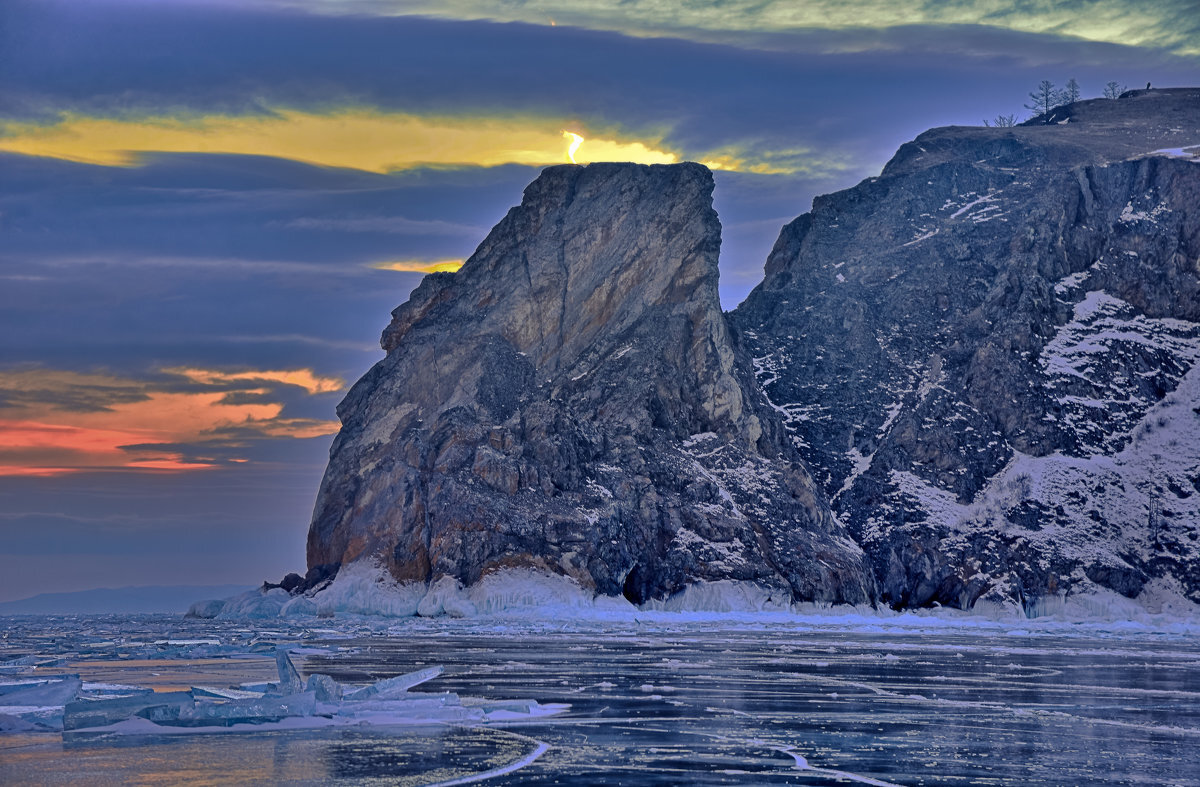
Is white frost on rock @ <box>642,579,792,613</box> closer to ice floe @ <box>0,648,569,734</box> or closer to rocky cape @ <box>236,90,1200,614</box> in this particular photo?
rocky cape @ <box>236,90,1200,614</box>

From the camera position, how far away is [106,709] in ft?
100

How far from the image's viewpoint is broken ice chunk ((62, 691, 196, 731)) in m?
29.7

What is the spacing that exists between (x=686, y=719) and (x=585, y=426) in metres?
92.7

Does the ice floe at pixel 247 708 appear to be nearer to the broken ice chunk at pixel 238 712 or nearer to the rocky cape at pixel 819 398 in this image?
the broken ice chunk at pixel 238 712

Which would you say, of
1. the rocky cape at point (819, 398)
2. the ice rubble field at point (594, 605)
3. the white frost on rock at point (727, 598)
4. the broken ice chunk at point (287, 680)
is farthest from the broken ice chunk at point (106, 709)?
the white frost on rock at point (727, 598)

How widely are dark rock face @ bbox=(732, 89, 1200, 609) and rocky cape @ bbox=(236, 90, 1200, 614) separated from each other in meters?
0.31

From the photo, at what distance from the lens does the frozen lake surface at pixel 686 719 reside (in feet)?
81.1

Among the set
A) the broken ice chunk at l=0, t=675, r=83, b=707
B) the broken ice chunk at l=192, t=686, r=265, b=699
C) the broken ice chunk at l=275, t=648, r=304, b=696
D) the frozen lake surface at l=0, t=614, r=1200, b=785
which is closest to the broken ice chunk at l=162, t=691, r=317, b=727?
the frozen lake surface at l=0, t=614, r=1200, b=785

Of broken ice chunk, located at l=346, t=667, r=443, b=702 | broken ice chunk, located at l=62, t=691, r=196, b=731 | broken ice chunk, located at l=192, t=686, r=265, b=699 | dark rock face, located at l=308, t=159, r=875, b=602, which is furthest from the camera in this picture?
dark rock face, located at l=308, t=159, r=875, b=602

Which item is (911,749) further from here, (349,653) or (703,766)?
(349,653)

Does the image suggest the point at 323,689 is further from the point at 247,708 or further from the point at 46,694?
the point at 46,694

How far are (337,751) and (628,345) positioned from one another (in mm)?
109084

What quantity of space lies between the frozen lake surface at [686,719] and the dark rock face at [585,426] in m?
44.2

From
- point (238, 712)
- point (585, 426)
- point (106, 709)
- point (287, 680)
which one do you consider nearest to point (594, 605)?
point (585, 426)
